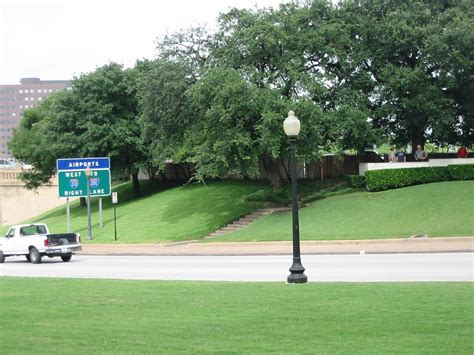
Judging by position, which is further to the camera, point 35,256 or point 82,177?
point 82,177

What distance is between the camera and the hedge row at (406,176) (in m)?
38.4

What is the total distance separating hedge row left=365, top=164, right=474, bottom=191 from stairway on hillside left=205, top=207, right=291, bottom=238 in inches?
200

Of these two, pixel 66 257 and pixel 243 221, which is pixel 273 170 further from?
pixel 66 257

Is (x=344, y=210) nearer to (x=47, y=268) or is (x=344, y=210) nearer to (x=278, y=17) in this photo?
(x=278, y=17)

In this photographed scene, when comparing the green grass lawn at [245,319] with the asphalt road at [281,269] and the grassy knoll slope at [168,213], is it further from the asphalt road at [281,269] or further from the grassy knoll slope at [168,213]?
the grassy knoll slope at [168,213]

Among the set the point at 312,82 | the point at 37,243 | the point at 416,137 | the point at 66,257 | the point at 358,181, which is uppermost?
the point at 312,82

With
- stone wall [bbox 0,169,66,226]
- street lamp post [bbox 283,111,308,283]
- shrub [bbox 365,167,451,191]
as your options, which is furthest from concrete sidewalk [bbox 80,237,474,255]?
stone wall [bbox 0,169,66,226]

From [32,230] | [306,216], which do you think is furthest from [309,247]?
[32,230]

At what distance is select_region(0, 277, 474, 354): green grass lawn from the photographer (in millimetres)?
8328

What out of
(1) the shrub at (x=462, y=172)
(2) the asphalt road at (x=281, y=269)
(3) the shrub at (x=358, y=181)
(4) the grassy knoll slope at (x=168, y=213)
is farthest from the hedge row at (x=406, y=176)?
(2) the asphalt road at (x=281, y=269)

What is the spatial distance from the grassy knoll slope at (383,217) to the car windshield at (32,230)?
8799 millimetres

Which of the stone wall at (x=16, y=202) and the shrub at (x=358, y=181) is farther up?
the shrub at (x=358, y=181)

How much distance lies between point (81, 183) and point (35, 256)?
14.0m

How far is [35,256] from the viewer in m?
28.8
